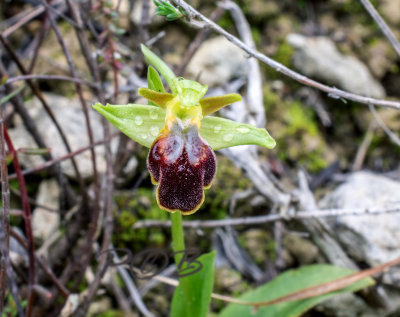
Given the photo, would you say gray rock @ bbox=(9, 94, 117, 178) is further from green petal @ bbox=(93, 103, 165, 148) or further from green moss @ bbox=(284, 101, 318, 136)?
green moss @ bbox=(284, 101, 318, 136)

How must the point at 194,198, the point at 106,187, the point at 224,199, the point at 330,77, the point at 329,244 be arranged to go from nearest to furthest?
the point at 194,198, the point at 106,187, the point at 329,244, the point at 224,199, the point at 330,77

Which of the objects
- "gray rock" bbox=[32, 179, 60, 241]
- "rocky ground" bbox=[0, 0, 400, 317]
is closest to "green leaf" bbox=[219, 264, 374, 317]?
"rocky ground" bbox=[0, 0, 400, 317]

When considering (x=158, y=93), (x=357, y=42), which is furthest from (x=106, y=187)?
(x=357, y=42)

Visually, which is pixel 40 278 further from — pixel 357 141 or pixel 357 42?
pixel 357 42

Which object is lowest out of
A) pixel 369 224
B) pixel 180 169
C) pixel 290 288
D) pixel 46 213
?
pixel 290 288

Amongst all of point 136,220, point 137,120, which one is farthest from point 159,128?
point 136,220

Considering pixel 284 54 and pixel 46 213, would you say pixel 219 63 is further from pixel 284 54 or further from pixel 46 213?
pixel 46 213

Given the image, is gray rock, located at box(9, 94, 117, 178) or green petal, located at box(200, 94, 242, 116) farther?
gray rock, located at box(9, 94, 117, 178)
